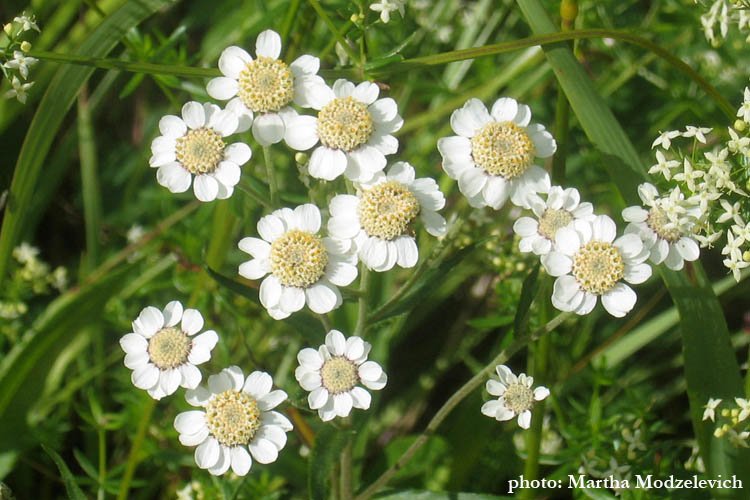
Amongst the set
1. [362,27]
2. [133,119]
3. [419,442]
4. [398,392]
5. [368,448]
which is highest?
[133,119]

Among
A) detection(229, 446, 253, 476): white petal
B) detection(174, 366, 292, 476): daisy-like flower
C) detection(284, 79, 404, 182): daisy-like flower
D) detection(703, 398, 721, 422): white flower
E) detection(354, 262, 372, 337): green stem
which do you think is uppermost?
detection(284, 79, 404, 182): daisy-like flower

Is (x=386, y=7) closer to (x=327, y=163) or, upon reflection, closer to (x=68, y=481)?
(x=327, y=163)

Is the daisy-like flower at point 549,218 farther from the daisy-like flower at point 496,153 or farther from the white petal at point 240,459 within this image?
the white petal at point 240,459

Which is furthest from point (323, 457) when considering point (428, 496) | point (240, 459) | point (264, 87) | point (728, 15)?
point (728, 15)

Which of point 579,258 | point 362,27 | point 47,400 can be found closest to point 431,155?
point 362,27

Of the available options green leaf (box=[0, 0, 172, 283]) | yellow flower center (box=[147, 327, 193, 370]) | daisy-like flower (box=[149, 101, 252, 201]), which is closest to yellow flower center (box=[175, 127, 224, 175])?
daisy-like flower (box=[149, 101, 252, 201])

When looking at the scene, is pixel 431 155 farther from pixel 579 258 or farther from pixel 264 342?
pixel 579 258

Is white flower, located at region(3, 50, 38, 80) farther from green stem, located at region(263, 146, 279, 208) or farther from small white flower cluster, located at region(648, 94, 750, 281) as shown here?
small white flower cluster, located at region(648, 94, 750, 281)

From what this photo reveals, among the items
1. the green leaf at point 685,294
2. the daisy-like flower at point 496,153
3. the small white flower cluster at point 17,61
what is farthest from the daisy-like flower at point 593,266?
the small white flower cluster at point 17,61
